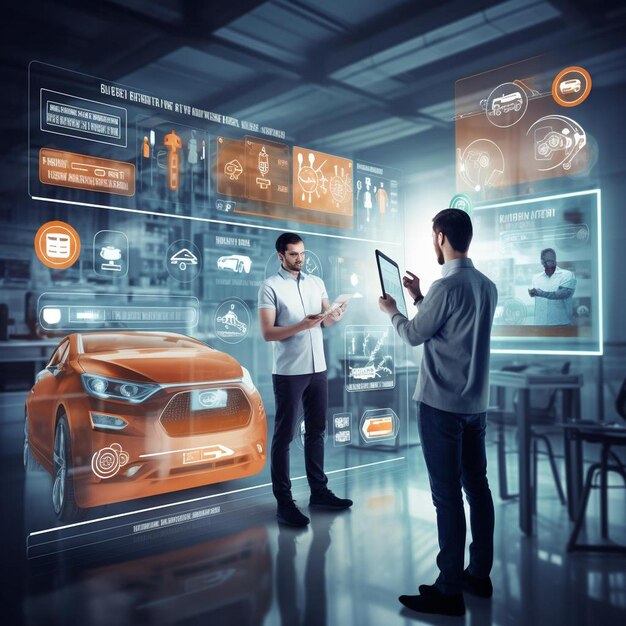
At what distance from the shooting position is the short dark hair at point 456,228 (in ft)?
6.97

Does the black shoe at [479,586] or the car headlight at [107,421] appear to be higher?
the car headlight at [107,421]

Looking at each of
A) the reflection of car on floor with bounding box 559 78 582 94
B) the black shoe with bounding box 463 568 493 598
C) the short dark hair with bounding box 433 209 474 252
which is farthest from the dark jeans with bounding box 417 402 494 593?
the reflection of car on floor with bounding box 559 78 582 94

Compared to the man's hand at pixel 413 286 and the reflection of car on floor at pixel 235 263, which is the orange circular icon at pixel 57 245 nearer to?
the reflection of car on floor at pixel 235 263

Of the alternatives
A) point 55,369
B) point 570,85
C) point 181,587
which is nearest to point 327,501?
point 181,587

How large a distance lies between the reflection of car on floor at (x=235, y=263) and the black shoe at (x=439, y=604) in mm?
1956

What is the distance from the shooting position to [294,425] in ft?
10.1

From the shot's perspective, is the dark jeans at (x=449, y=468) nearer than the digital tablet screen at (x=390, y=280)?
Yes

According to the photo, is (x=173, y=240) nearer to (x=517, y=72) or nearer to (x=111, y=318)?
(x=111, y=318)

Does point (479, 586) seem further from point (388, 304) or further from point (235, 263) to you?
point (235, 263)

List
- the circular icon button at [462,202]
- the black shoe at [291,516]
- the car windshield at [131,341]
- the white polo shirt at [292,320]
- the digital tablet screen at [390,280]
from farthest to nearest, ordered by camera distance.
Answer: the circular icon button at [462,202]
the white polo shirt at [292,320]
the black shoe at [291,516]
the car windshield at [131,341]
the digital tablet screen at [390,280]

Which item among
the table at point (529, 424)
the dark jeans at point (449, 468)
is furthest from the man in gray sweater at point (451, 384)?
the table at point (529, 424)

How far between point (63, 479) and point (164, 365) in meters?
0.68

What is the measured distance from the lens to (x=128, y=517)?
2.80 meters

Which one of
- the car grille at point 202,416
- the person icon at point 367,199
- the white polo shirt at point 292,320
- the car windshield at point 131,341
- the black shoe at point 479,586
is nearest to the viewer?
the black shoe at point 479,586
